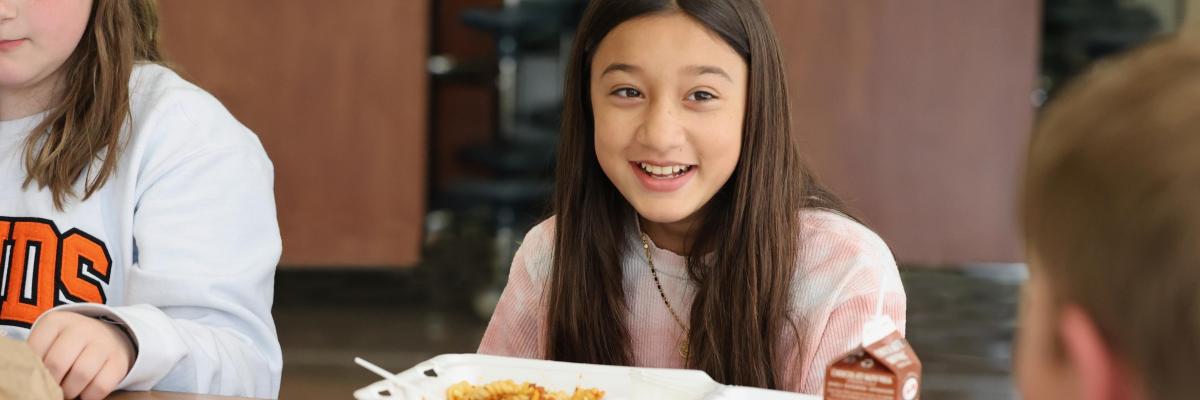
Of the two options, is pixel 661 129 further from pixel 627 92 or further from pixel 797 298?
pixel 797 298

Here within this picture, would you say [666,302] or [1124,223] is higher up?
[1124,223]

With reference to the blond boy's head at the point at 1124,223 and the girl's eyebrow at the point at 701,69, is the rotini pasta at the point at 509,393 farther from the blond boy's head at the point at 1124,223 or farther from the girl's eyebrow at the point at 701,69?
the blond boy's head at the point at 1124,223

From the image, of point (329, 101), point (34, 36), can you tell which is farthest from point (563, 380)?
point (329, 101)

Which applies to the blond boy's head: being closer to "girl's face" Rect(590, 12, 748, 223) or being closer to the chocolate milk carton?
the chocolate milk carton

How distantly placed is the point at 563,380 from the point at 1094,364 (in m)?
0.58

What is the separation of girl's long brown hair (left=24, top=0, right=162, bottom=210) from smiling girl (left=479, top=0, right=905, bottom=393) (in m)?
0.46

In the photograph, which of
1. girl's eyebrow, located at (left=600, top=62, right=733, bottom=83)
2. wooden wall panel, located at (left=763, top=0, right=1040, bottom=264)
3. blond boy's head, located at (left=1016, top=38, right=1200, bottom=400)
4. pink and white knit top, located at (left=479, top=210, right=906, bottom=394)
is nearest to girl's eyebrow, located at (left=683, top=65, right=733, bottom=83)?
girl's eyebrow, located at (left=600, top=62, right=733, bottom=83)

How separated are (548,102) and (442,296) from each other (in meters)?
0.68

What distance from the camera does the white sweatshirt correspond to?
1.21 m

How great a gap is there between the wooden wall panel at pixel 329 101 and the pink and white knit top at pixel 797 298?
2.01 metres

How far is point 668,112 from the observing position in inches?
48.9

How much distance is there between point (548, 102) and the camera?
12.1 ft

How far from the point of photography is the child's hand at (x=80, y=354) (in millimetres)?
1011

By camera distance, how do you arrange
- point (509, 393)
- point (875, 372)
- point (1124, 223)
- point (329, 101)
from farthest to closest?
point (329, 101) → point (509, 393) → point (875, 372) → point (1124, 223)
